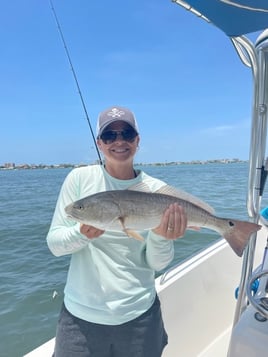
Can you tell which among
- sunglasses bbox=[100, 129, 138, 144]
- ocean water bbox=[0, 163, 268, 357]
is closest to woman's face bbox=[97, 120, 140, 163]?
sunglasses bbox=[100, 129, 138, 144]

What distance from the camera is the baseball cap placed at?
183 cm

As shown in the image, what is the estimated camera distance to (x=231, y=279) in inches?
144

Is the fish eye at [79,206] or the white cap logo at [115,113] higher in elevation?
the white cap logo at [115,113]

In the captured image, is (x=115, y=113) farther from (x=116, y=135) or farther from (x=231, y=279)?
(x=231, y=279)

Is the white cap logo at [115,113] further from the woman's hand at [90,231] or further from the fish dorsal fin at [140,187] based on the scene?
the woman's hand at [90,231]

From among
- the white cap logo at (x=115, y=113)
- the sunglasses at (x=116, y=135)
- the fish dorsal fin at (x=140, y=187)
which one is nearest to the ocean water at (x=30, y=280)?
the fish dorsal fin at (x=140, y=187)

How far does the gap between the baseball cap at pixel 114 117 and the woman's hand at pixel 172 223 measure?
0.50 meters

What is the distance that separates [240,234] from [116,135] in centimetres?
89

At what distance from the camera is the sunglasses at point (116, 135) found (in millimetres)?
1846

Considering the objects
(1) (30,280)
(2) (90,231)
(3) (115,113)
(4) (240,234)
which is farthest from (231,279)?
(1) (30,280)

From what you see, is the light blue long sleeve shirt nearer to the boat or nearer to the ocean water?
the boat

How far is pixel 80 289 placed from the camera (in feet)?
5.70

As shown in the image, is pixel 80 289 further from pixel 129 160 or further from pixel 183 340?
pixel 183 340

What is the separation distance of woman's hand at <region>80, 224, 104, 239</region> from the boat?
874 mm
